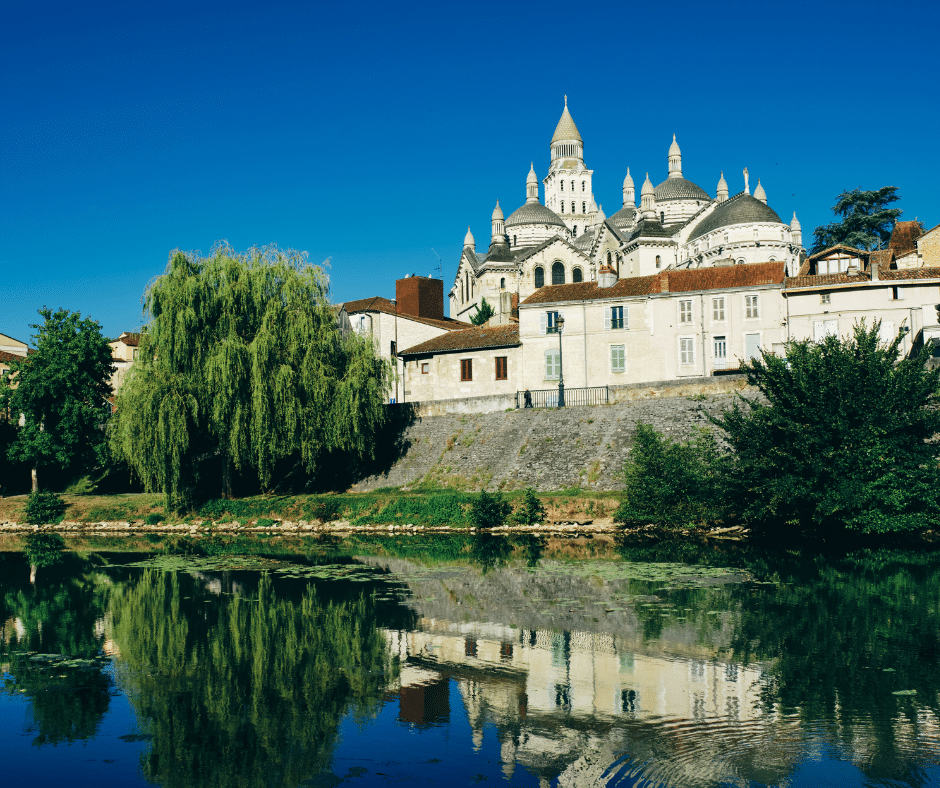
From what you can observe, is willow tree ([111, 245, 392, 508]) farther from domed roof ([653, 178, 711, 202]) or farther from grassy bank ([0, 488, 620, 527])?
domed roof ([653, 178, 711, 202])

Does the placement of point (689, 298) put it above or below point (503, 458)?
above

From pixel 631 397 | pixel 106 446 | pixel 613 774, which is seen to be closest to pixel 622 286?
pixel 631 397

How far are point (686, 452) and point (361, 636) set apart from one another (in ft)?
62.6

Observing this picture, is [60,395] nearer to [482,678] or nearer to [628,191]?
[482,678]

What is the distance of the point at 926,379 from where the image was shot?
2620 centimetres

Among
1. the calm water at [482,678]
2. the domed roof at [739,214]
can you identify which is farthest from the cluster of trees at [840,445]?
the domed roof at [739,214]

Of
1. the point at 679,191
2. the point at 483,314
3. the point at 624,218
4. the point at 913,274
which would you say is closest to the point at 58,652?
the point at 913,274

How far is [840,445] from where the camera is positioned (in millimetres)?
26328

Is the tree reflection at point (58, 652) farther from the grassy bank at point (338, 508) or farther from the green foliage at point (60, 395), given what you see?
the green foliage at point (60, 395)

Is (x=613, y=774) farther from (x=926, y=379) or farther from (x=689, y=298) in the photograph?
(x=689, y=298)

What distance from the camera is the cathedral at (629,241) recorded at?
72.0 metres

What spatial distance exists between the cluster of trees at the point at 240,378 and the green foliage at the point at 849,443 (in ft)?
57.9

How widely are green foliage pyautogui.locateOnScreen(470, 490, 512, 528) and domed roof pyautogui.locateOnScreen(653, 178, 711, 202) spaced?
71.1 m

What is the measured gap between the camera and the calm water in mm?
9516
